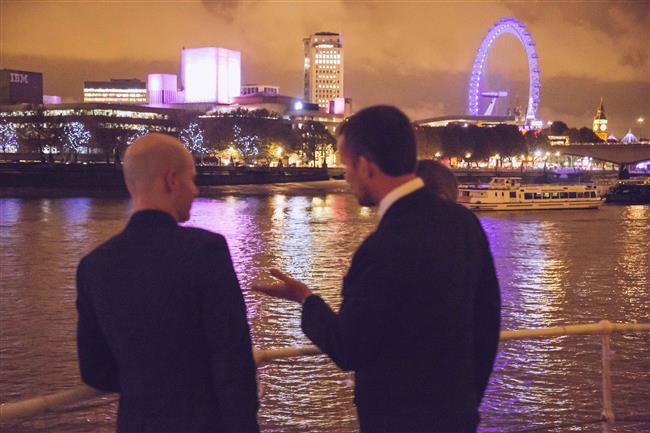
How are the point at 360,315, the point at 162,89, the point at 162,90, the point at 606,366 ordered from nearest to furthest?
the point at 360,315 < the point at 606,366 < the point at 162,90 < the point at 162,89

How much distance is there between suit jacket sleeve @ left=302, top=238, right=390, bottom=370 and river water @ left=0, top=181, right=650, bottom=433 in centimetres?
340

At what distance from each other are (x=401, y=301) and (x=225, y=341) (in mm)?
Answer: 551

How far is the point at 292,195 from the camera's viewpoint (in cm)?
6544

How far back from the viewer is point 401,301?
2.34 metres

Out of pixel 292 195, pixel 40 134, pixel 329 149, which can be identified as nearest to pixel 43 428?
pixel 292 195

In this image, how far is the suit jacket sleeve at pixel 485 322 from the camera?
264cm

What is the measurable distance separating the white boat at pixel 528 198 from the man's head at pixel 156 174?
51.6 m

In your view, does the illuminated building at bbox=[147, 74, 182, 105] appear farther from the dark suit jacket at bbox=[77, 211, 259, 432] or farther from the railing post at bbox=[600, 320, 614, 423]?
the dark suit jacket at bbox=[77, 211, 259, 432]

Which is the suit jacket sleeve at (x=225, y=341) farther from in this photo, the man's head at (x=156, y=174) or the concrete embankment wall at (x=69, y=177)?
the concrete embankment wall at (x=69, y=177)

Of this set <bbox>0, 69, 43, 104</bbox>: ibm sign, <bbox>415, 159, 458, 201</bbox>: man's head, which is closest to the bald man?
<bbox>415, 159, 458, 201</bbox>: man's head

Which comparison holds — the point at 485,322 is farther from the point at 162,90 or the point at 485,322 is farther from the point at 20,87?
the point at 162,90

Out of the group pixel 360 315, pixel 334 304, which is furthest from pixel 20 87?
pixel 360 315

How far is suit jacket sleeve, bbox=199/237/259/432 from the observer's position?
2.35m

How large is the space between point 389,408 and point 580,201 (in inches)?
2208
